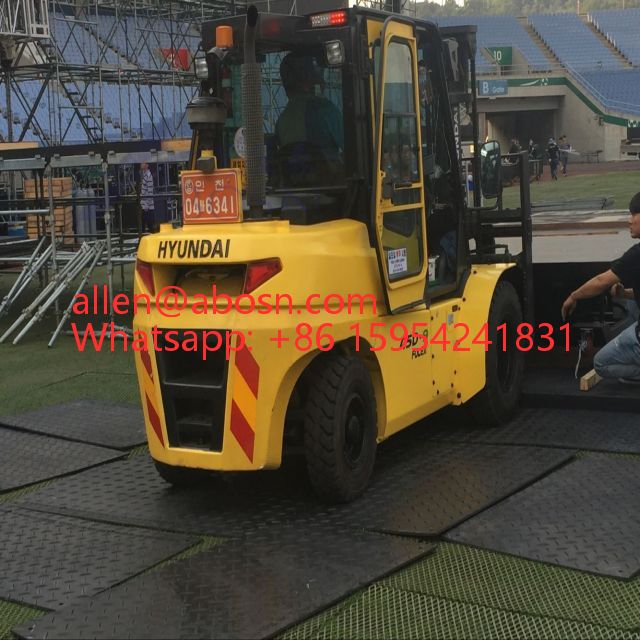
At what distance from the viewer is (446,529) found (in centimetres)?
484

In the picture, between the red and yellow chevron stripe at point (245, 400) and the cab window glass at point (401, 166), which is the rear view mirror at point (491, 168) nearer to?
the cab window glass at point (401, 166)

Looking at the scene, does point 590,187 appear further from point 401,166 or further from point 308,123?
point 308,123

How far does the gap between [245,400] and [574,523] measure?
5.53 ft

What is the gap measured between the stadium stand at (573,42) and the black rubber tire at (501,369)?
55.5 m

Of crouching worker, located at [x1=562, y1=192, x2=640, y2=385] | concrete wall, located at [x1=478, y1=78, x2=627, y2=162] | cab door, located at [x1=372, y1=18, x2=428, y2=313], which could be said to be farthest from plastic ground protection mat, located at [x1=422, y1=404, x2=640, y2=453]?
concrete wall, located at [x1=478, y1=78, x2=627, y2=162]

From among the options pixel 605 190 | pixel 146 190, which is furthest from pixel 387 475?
pixel 605 190

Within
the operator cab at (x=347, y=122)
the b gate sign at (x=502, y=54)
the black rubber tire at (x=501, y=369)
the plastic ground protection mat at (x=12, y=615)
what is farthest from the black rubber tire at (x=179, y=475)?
the b gate sign at (x=502, y=54)

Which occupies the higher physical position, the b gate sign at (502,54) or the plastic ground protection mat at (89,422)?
the b gate sign at (502,54)

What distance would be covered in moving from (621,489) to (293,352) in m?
1.90

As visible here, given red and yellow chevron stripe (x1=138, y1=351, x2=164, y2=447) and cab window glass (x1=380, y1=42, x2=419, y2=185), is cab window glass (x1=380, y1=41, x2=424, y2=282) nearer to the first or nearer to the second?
cab window glass (x1=380, y1=42, x2=419, y2=185)

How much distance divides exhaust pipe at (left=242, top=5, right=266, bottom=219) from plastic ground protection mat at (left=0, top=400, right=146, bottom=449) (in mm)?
2287

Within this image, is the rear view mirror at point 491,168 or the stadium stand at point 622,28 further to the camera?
the stadium stand at point 622,28

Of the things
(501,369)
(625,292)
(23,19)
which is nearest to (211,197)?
(501,369)

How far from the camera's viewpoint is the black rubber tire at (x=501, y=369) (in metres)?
6.61
